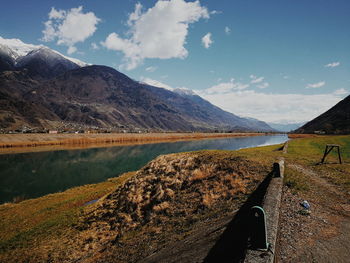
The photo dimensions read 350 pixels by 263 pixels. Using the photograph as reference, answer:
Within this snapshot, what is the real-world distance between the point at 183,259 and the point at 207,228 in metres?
2.82

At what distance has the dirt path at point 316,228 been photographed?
6.01 m

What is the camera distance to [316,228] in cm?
776

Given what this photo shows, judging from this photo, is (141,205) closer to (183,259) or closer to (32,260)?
(32,260)

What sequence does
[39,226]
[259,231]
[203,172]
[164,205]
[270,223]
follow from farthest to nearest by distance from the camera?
[203,172]
[39,226]
[164,205]
[270,223]
[259,231]

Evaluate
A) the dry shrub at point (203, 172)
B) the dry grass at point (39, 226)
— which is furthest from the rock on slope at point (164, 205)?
the dry grass at point (39, 226)

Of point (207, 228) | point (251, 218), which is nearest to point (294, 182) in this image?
point (207, 228)

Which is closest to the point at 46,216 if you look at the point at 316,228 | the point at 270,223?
the point at 270,223

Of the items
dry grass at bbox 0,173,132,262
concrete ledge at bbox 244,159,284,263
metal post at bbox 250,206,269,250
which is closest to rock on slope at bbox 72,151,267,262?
dry grass at bbox 0,173,132,262

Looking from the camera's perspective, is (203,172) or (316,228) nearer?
(316,228)

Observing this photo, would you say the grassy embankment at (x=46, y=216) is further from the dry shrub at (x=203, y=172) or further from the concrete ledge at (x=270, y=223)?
the dry shrub at (x=203, y=172)

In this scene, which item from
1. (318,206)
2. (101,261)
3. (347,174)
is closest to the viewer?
(318,206)

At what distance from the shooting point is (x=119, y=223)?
17031mm

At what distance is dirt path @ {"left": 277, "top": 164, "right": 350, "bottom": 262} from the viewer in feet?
19.7

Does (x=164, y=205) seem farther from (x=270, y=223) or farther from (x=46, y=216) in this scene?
(x=46, y=216)
